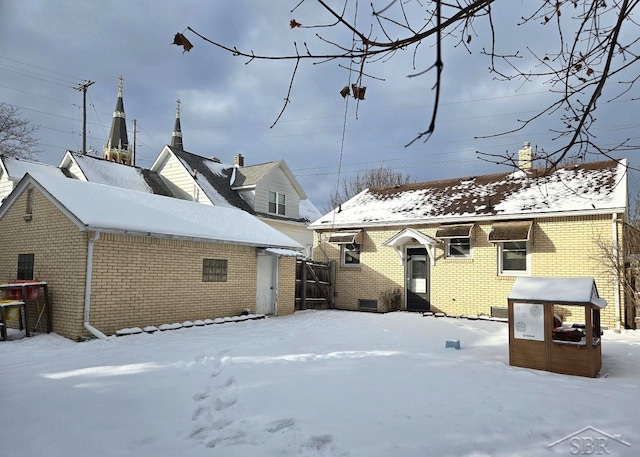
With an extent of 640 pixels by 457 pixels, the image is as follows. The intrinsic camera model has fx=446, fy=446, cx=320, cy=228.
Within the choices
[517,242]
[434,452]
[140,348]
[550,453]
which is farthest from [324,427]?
[517,242]

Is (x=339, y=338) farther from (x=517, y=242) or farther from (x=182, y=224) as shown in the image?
(x=517, y=242)

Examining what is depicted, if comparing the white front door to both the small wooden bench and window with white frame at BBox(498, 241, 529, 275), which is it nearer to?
the small wooden bench

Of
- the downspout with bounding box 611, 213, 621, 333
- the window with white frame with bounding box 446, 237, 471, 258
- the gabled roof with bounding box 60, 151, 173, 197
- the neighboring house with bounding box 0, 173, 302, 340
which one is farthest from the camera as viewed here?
the gabled roof with bounding box 60, 151, 173, 197

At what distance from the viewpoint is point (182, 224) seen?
1240cm

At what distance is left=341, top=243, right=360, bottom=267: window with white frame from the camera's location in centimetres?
1812

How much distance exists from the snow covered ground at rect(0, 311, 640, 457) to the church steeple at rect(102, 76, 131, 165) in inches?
1303

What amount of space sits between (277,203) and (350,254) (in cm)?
946

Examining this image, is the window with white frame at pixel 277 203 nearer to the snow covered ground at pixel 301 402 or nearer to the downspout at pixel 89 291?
the downspout at pixel 89 291

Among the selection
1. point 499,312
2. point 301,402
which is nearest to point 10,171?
point 301,402

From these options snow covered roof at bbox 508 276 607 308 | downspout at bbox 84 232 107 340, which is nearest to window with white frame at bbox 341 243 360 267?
downspout at bbox 84 232 107 340

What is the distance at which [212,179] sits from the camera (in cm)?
2522

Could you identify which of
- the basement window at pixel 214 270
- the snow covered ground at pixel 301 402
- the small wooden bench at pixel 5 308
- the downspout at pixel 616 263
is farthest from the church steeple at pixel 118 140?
the downspout at pixel 616 263

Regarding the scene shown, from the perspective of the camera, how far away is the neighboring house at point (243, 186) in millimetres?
24031

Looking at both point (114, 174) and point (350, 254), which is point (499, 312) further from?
point (114, 174)
